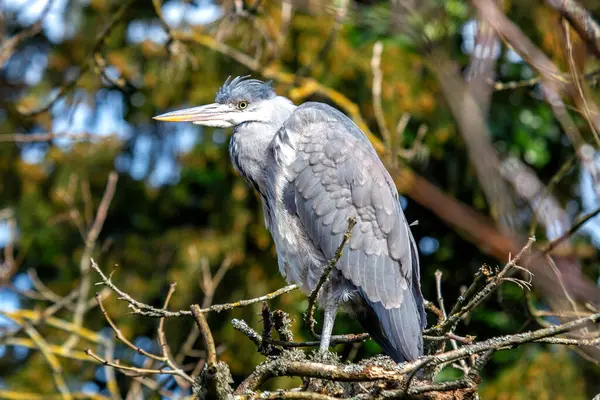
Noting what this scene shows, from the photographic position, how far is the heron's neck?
4457 millimetres

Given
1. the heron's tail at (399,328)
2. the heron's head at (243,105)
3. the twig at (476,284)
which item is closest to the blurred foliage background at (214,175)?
the heron's head at (243,105)

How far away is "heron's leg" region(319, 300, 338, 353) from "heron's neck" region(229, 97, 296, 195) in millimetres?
845

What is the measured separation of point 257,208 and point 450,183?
1787 millimetres

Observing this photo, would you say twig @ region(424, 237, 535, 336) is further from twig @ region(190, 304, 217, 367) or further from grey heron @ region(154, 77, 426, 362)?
twig @ region(190, 304, 217, 367)

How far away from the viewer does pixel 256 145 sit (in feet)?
14.7

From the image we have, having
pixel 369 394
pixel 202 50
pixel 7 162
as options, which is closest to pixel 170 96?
pixel 202 50

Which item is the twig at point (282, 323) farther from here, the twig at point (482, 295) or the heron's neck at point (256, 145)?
the heron's neck at point (256, 145)

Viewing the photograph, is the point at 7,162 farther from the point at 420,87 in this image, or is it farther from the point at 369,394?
the point at 369,394

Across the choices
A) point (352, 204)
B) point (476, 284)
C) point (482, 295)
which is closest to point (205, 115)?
point (352, 204)

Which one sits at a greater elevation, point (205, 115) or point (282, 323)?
point (205, 115)

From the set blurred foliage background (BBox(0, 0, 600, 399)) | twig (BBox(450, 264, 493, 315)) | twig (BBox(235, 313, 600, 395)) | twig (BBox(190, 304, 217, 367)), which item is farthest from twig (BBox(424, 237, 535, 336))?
blurred foliage background (BBox(0, 0, 600, 399))

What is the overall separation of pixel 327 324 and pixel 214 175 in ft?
13.0

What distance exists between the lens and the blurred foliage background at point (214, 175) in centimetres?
674

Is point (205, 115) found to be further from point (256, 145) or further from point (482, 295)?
point (482, 295)
